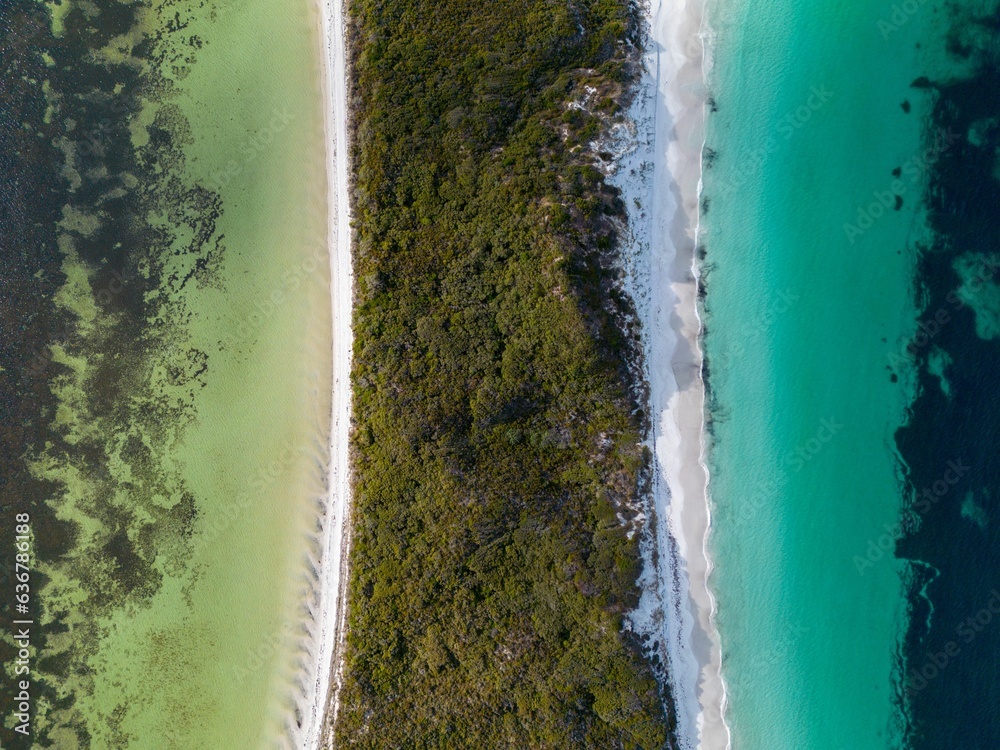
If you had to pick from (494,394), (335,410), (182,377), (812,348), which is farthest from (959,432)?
(182,377)

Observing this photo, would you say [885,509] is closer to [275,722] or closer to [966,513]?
[966,513]

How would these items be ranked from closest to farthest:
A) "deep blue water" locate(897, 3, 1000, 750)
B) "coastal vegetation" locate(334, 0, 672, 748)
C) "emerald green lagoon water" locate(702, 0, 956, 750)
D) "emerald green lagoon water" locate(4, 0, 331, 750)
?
"coastal vegetation" locate(334, 0, 672, 748) → "deep blue water" locate(897, 3, 1000, 750) → "emerald green lagoon water" locate(702, 0, 956, 750) → "emerald green lagoon water" locate(4, 0, 331, 750)

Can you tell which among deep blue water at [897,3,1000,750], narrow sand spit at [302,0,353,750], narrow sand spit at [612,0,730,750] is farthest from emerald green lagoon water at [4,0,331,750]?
deep blue water at [897,3,1000,750]

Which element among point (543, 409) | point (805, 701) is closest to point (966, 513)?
point (805, 701)

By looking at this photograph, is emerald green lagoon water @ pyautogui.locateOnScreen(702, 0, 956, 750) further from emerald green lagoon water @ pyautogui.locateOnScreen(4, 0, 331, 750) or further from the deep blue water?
emerald green lagoon water @ pyautogui.locateOnScreen(4, 0, 331, 750)

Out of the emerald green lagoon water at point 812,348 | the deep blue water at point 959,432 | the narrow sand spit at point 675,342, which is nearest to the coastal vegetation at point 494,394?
the narrow sand spit at point 675,342

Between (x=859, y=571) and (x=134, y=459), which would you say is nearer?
(x=859, y=571)
